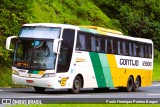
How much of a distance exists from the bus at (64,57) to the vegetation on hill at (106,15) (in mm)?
6073

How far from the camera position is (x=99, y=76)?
27.8 m

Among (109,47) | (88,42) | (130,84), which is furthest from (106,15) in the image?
(88,42)

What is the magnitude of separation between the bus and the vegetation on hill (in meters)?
6.07

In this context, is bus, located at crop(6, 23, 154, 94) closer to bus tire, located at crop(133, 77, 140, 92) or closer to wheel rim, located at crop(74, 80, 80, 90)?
wheel rim, located at crop(74, 80, 80, 90)

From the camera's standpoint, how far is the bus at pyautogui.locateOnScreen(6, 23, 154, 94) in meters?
24.2

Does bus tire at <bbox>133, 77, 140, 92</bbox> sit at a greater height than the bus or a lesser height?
lesser

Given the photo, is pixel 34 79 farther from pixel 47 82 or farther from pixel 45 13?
pixel 45 13

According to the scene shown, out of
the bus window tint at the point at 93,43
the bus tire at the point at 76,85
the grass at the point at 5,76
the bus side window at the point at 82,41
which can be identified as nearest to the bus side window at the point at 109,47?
the bus window tint at the point at 93,43

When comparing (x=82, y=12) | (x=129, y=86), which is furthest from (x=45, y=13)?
(x=129, y=86)

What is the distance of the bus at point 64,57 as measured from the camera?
2417 centimetres

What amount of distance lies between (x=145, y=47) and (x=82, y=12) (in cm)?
1673

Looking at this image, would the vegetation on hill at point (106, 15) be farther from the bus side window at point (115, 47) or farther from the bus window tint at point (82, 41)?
the bus window tint at point (82, 41)

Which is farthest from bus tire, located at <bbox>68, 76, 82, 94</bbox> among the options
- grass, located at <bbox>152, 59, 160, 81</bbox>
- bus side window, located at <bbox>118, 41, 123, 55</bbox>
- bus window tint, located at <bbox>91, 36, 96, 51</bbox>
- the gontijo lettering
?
grass, located at <bbox>152, 59, 160, 81</bbox>

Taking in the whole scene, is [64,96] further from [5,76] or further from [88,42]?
[5,76]
